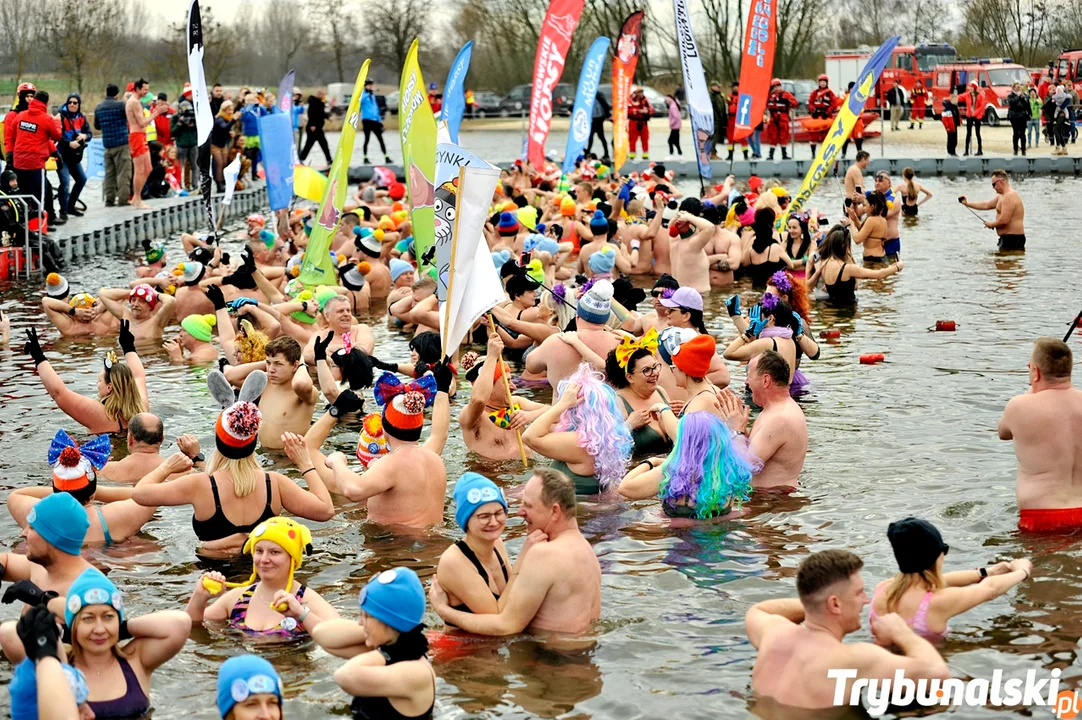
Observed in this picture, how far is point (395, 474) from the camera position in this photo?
752 cm

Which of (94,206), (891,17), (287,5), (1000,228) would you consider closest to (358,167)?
(94,206)

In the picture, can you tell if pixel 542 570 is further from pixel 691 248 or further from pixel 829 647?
pixel 691 248

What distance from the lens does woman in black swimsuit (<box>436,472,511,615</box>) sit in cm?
593

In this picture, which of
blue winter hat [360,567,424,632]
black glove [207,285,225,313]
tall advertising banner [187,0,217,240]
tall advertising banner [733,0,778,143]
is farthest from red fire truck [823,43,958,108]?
blue winter hat [360,567,424,632]

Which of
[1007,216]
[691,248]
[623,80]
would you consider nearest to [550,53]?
[623,80]

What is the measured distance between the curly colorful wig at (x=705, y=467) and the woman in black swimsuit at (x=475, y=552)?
5.83 ft

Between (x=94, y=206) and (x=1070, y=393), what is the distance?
20945 millimetres

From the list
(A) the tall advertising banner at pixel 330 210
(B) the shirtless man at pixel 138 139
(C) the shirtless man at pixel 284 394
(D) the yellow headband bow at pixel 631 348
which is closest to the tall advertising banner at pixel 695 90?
(A) the tall advertising banner at pixel 330 210

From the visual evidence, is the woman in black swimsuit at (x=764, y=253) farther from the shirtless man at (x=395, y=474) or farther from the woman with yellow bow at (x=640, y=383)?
the shirtless man at (x=395, y=474)

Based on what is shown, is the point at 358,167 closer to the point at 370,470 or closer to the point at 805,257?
the point at 805,257

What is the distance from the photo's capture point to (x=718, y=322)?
15641 millimetres

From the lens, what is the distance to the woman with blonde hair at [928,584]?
5.62 metres

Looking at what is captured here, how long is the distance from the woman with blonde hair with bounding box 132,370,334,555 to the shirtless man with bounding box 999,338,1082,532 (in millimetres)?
3907

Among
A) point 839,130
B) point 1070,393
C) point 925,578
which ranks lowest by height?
point 925,578
